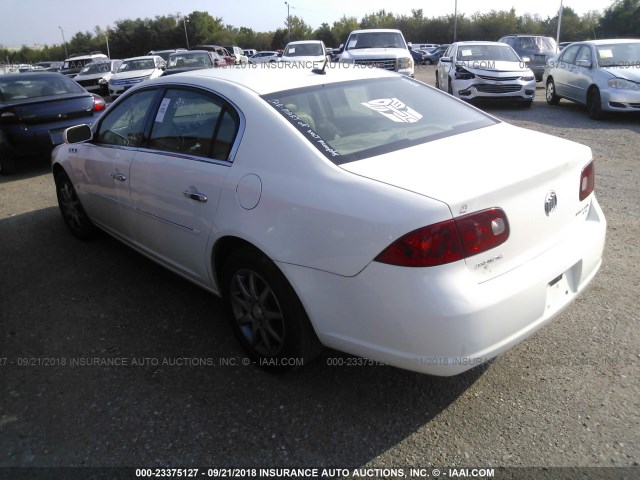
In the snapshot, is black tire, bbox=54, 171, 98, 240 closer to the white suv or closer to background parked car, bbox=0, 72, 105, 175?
background parked car, bbox=0, 72, 105, 175

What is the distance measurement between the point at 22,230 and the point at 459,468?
522 cm

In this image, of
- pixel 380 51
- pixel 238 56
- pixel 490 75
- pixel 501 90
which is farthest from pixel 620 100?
pixel 238 56

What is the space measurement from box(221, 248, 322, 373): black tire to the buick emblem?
1.27 m

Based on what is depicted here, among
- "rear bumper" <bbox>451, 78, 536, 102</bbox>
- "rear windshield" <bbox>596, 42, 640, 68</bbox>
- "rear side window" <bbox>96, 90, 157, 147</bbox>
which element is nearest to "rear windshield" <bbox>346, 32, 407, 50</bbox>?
"rear bumper" <bbox>451, 78, 536, 102</bbox>

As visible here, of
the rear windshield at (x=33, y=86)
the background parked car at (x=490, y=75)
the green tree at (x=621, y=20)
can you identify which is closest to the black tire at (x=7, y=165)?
the rear windshield at (x=33, y=86)

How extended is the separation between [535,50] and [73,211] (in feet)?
53.0

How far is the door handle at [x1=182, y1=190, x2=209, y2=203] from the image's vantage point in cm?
311

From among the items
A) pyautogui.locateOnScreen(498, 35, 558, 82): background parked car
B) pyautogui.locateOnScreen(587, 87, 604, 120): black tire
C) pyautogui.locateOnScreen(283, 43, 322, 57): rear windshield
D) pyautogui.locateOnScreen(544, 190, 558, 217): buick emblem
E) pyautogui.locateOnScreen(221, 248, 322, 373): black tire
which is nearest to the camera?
pyautogui.locateOnScreen(544, 190, 558, 217): buick emblem

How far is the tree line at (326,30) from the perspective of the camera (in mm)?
57375

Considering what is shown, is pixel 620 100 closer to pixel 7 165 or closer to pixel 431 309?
pixel 431 309

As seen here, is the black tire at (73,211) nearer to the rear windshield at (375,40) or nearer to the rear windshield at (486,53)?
the rear windshield at (486,53)

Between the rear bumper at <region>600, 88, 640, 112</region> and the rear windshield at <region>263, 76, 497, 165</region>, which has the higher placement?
the rear windshield at <region>263, 76, 497, 165</region>

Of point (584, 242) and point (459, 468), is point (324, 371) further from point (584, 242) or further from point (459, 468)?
point (584, 242)

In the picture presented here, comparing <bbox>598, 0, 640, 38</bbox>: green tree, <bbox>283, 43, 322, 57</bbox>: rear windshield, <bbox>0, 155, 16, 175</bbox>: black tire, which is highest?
<bbox>598, 0, 640, 38</bbox>: green tree
